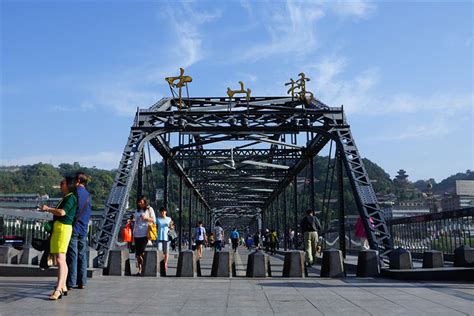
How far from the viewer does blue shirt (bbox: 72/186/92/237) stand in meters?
7.47

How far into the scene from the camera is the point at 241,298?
7.34 metres

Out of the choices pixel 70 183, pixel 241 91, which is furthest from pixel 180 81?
pixel 70 183

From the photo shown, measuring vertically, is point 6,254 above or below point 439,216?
below

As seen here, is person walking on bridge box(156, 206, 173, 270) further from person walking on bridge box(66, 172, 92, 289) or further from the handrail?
the handrail

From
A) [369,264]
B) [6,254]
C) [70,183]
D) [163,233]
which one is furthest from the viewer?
[163,233]

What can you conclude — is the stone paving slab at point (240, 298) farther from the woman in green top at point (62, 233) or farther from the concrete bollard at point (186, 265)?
the concrete bollard at point (186, 265)

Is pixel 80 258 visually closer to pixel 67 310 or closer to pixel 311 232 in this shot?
pixel 67 310

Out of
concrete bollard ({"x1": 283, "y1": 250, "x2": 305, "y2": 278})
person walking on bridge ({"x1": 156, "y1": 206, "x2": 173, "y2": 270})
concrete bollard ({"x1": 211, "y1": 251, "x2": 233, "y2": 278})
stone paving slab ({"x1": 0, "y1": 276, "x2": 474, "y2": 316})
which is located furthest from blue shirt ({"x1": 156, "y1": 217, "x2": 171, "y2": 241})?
concrete bollard ({"x1": 283, "y1": 250, "x2": 305, "y2": 278})

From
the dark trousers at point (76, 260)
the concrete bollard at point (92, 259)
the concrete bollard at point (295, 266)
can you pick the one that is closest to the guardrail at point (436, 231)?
the concrete bollard at point (295, 266)

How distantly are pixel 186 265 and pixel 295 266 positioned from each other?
8.08ft

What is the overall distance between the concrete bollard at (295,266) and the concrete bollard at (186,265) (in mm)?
2105

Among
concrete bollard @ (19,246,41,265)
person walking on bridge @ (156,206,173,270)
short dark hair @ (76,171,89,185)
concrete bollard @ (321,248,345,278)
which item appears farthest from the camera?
person walking on bridge @ (156,206,173,270)

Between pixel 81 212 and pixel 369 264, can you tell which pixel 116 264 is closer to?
pixel 81 212

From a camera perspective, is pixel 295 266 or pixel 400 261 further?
pixel 295 266
